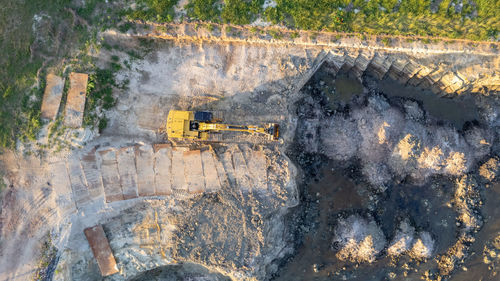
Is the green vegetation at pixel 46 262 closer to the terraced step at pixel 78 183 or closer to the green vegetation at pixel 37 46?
the terraced step at pixel 78 183

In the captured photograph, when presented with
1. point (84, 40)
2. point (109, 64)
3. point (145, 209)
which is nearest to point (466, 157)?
point (145, 209)

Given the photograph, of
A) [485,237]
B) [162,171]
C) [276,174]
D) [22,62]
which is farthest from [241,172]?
[485,237]

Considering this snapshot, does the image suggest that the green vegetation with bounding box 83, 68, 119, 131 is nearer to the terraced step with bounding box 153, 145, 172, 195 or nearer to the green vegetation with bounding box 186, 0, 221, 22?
the terraced step with bounding box 153, 145, 172, 195

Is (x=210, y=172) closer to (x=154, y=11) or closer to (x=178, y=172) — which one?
(x=178, y=172)

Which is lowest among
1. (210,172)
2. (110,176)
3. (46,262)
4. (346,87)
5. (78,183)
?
(46,262)

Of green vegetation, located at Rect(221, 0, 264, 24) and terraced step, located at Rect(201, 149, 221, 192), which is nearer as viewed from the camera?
green vegetation, located at Rect(221, 0, 264, 24)

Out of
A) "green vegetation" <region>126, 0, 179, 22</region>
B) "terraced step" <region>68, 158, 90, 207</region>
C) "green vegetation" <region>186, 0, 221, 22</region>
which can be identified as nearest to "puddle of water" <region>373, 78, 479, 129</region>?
"green vegetation" <region>186, 0, 221, 22</region>
